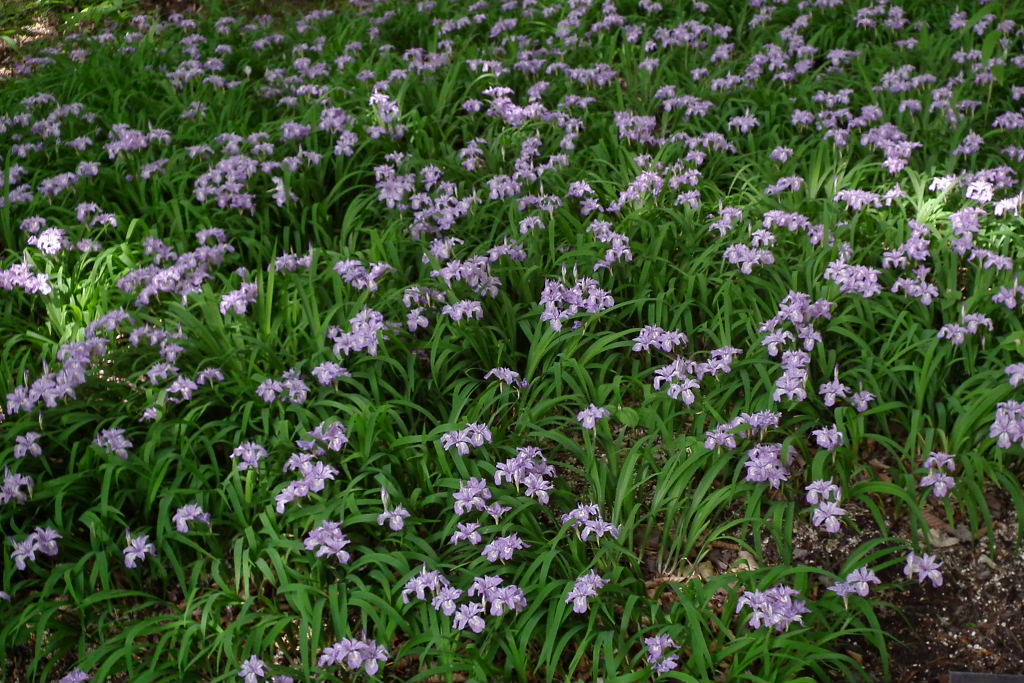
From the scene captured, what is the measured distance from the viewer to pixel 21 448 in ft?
10.1

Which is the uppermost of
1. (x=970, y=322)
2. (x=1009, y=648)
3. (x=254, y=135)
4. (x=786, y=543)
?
(x=254, y=135)

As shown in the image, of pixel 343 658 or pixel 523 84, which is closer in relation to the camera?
pixel 343 658

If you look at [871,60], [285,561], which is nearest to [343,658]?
[285,561]

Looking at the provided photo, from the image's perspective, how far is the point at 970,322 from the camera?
3.29 meters

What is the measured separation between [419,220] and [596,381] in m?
1.19

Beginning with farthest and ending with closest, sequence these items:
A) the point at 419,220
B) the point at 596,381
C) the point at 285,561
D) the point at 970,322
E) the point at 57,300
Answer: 1. the point at 419,220
2. the point at 57,300
3. the point at 596,381
4. the point at 970,322
5. the point at 285,561

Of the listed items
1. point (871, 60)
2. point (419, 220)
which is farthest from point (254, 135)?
point (871, 60)

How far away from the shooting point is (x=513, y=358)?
3.64 metres

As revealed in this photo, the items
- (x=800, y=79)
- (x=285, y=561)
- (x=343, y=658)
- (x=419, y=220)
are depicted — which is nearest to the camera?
(x=343, y=658)

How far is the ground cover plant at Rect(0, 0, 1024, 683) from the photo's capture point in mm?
2738

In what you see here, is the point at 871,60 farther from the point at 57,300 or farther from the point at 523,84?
the point at 57,300

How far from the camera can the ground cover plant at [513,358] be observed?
274cm

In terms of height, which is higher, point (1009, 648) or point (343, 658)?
point (343, 658)

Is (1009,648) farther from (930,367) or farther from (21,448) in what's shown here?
(21,448)
